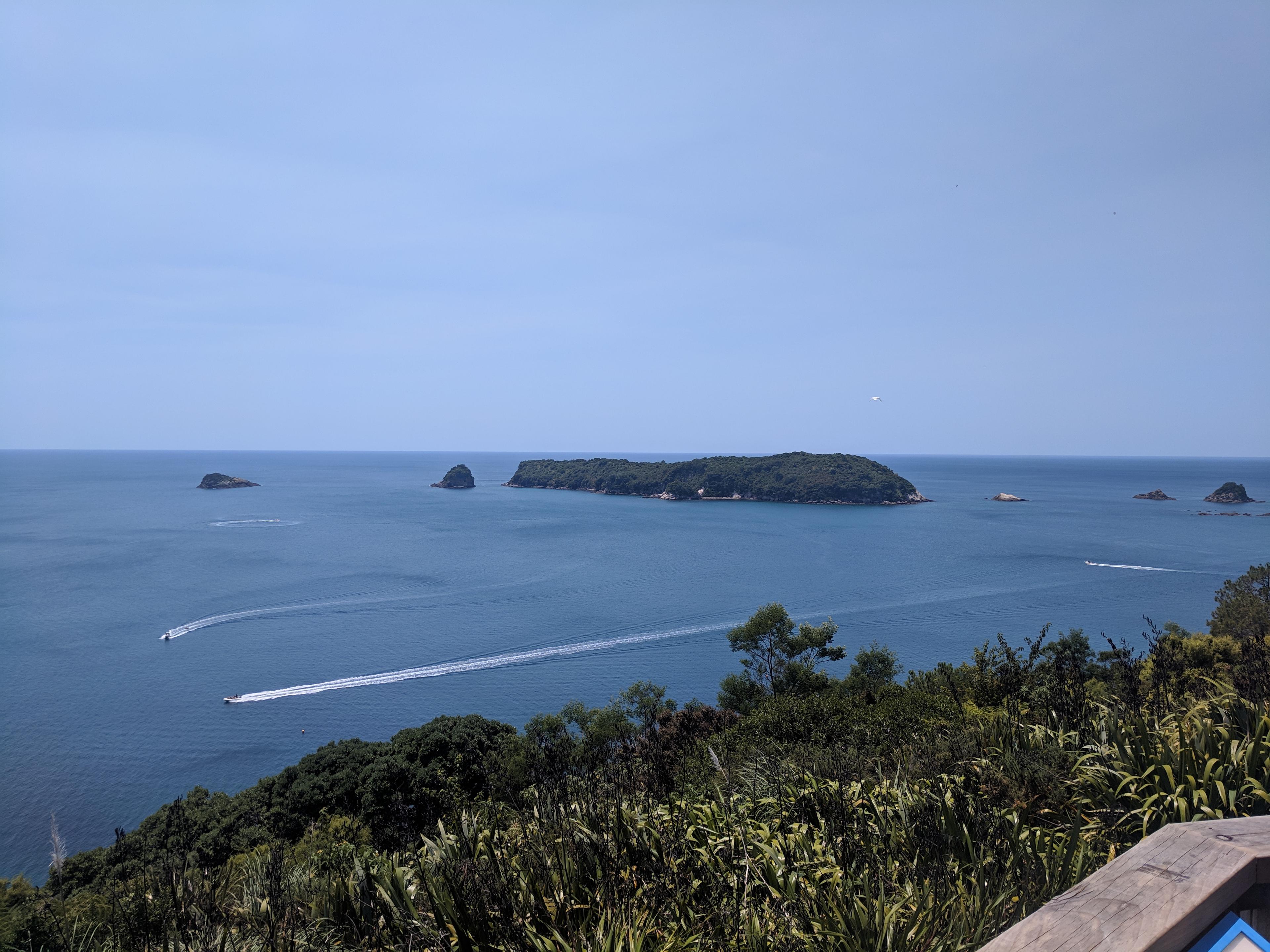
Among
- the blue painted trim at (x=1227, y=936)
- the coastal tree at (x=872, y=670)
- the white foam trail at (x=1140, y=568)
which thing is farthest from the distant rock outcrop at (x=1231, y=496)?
the blue painted trim at (x=1227, y=936)

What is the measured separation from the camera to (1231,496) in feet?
386

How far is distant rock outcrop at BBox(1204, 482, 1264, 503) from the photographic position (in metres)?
118

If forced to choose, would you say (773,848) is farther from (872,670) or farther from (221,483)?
(221,483)

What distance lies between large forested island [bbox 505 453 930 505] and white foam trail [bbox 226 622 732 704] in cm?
8743

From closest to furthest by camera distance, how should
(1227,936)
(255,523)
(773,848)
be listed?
1. (1227,936)
2. (773,848)
3. (255,523)

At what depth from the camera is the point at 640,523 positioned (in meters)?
95.9

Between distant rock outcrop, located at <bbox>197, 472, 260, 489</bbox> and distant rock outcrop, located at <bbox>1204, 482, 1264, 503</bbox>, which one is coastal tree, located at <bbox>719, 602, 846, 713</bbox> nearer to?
distant rock outcrop, located at <bbox>1204, 482, 1264, 503</bbox>

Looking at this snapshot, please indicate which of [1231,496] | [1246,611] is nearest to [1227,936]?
[1246,611]

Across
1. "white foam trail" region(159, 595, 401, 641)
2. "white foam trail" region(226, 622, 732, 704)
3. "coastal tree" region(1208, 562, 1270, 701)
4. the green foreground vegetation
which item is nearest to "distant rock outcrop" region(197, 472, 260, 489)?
"white foam trail" region(159, 595, 401, 641)

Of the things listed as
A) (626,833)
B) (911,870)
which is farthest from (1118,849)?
(626,833)

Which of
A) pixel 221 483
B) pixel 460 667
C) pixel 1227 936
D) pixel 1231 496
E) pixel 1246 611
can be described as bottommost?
pixel 460 667

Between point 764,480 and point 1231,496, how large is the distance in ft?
267

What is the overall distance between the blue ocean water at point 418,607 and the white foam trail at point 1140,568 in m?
1.00

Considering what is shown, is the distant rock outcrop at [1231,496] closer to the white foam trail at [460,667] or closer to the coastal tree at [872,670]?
the white foam trail at [460,667]
